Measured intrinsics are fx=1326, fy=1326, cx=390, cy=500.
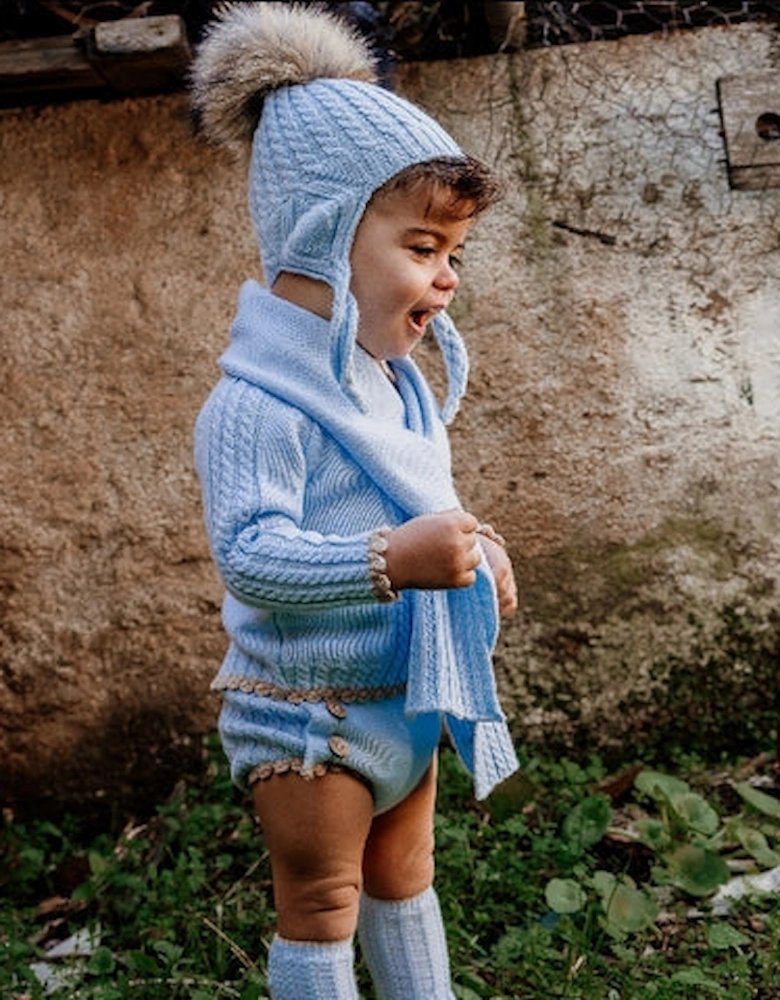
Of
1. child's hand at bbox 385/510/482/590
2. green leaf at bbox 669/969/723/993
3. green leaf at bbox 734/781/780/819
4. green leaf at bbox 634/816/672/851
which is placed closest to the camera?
child's hand at bbox 385/510/482/590

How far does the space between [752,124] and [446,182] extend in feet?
5.91

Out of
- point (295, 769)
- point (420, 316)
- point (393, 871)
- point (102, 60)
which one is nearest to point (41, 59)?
point (102, 60)

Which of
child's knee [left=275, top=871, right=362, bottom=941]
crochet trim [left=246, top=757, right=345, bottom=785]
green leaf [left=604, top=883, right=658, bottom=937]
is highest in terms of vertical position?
crochet trim [left=246, top=757, right=345, bottom=785]

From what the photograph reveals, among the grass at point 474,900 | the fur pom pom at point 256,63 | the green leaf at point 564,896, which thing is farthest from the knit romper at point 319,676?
the green leaf at point 564,896

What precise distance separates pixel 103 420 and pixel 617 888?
1788 millimetres

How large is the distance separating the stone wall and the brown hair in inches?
59.4

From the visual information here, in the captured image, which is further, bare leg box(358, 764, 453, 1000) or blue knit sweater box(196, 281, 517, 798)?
bare leg box(358, 764, 453, 1000)

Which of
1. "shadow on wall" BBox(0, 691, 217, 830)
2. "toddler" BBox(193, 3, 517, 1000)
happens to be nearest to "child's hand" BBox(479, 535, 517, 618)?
"toddler" BBox(193, 3, 517, 1000)

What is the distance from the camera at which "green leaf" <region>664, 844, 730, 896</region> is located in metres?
2.89

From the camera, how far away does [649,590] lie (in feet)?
11.6

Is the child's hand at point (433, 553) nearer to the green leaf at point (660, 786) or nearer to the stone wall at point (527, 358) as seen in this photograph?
the green leaf at point (660, 786)

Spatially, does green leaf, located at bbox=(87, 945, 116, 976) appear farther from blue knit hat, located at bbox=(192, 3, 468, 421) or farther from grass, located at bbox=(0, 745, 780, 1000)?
blue knit hat, located at bbox=(192, 3, 468, 421)

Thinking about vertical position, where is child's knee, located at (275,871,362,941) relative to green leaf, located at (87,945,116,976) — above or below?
above

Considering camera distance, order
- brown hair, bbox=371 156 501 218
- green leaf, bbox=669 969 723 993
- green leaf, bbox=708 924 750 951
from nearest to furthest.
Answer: brown hair, bbox=371 156 501 218 → green leaf, bbox=669 969 723 993 → green leaf, bbox=708 924 750 951
